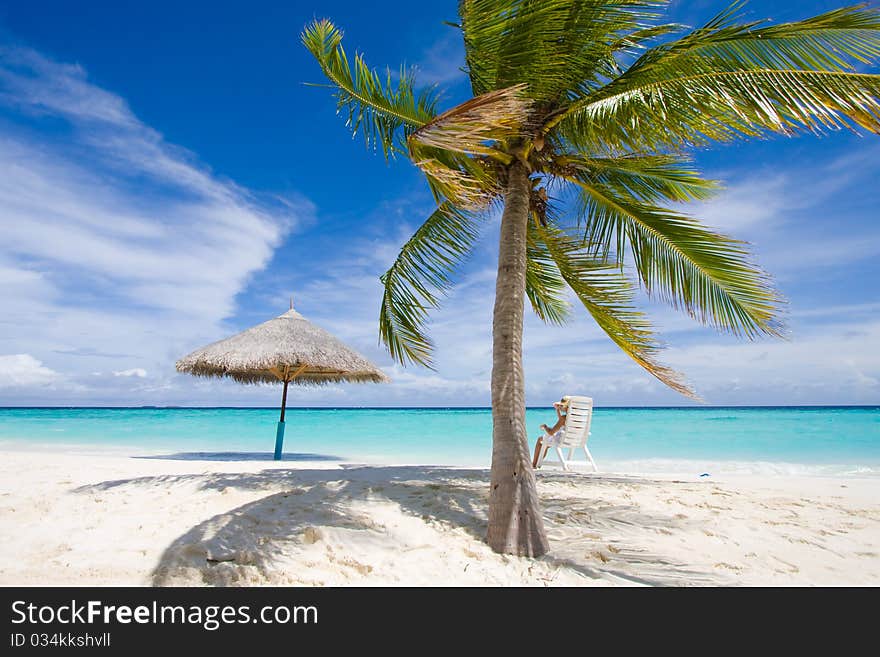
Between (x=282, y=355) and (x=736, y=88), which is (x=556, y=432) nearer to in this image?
(x=282, y=355)

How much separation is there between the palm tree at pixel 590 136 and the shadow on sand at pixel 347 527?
49 centimetres

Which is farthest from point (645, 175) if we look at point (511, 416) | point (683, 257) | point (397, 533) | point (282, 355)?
point (282, 355)

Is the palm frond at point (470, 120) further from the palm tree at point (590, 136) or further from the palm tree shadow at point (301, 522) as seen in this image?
the palm tree shadow at point (301, 522)

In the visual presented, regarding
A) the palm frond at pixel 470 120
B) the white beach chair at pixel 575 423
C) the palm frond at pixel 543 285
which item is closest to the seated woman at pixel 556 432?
the white beach chair at pixel 575 423

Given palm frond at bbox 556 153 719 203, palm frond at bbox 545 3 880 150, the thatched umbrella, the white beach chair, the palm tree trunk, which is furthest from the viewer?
the thatched umbrella

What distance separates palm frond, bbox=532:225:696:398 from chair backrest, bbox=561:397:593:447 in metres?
2.72

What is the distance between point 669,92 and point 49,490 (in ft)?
18.9

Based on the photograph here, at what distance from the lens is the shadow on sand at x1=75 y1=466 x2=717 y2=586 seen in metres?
2.68

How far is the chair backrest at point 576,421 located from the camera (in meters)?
7.25

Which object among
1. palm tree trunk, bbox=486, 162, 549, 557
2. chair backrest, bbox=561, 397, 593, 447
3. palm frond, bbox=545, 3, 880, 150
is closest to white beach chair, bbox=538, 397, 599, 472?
chair backrest, bbox=561, 397, 593, 447

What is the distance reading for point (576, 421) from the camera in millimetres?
7270

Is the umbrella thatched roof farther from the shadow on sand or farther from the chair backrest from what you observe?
the chair backrest
